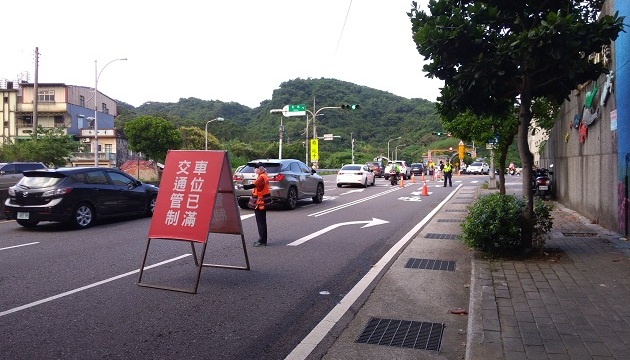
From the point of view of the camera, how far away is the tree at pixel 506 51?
8.08 meters

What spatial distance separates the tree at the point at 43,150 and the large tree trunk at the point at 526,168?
32.7 m

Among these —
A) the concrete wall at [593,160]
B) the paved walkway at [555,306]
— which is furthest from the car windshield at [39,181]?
the concrete wall at [593,160]

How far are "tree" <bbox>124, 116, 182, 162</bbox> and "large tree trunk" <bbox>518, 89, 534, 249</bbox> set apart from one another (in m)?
36.8

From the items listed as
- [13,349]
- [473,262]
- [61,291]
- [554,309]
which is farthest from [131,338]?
[473,262]

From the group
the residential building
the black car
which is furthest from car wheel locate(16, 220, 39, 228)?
the residential building

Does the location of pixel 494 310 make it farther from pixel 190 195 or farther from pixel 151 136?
pixel 151 136

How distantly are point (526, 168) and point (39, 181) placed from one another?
1100 cm

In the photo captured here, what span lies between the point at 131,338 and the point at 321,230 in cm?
785

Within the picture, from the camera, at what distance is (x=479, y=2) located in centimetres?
896

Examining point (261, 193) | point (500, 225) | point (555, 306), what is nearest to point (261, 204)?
point (261, 193)

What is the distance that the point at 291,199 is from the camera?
58.9ft

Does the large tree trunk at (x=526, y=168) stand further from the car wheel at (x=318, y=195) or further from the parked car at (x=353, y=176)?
the parked car at (x=353, y=176)

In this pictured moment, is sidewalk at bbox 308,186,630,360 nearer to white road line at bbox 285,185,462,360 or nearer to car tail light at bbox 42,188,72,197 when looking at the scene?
white road line at bbox 285,185,462,360

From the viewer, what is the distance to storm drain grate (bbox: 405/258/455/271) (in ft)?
28.5
